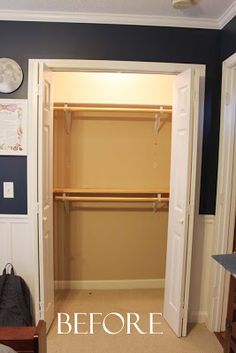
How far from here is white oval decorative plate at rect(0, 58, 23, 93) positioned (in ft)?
7.57

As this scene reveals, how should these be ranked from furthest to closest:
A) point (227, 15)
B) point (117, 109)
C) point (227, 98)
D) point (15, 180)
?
point (117, 109) < point (15, 180) < point (227, 98) < point (227, 15)

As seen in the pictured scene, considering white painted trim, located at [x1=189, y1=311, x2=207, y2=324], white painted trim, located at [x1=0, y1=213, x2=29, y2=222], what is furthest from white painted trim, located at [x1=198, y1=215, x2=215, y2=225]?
white painted trim, located at [x1=0, y1=213, x2=29, y2=222]

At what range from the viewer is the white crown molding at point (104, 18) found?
2.27 metres

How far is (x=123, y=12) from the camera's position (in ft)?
7.36

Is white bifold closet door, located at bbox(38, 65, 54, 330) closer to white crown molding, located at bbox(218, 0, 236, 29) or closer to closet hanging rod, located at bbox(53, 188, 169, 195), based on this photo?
closet hanging rod, located at bbox(53, 188, 169, 195)

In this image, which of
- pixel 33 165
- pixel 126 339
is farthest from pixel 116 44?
pixel 126 339

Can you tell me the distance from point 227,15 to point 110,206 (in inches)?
79.5

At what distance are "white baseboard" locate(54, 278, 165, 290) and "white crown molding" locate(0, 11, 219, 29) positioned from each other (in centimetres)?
255

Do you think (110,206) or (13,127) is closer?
(13,127)

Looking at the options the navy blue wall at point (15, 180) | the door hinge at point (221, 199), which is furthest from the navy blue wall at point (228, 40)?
the navy blue wall at point (15, 180)

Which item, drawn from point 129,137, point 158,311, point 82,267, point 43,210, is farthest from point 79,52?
point 158,311

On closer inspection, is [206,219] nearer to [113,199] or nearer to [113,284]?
[113,199]

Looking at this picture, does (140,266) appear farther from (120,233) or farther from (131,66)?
(131,66)

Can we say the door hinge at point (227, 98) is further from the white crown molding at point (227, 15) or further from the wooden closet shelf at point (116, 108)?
the wooden closet shelf at point (116, 108)
